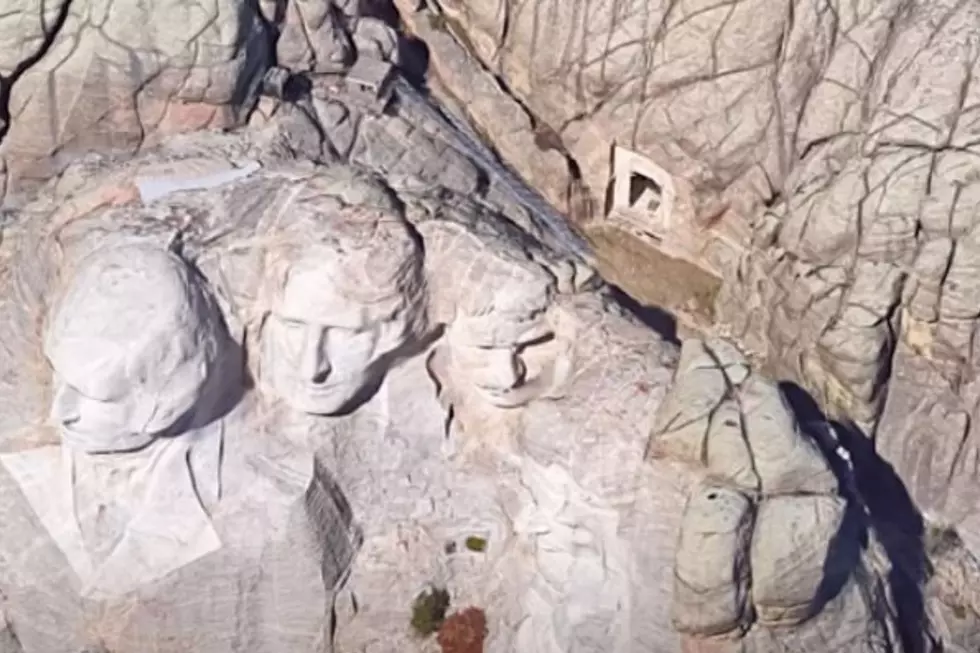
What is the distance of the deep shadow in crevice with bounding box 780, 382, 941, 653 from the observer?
4.61m

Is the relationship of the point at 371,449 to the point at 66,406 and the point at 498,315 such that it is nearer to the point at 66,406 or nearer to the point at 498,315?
the point at 498,315

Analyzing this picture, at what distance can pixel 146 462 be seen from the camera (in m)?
4.41

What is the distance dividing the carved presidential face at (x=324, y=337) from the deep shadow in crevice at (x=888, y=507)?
0.81 metres

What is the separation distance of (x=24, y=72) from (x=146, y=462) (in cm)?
118

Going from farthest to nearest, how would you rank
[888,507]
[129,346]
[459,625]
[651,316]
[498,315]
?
1. [888,507]
2. [651,316]
3. [459,625]
4. [498,315]
5. [129,346]

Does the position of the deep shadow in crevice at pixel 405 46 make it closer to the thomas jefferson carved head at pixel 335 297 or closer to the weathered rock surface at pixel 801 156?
the weathered rock surface at pixel 801 156

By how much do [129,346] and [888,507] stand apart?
6.48 feet

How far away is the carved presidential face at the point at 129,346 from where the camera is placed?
4230 millimetres

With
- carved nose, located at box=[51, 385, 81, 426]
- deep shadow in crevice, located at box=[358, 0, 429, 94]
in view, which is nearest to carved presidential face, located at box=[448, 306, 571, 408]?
→ carved nose, located at box=[51, 385, 81, 426]

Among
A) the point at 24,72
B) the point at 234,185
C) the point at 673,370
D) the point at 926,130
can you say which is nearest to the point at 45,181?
the point at 24,72

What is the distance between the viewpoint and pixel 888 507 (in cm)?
528

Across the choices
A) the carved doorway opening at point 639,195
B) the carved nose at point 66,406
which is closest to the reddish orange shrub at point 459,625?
the carved nose at point 66,406

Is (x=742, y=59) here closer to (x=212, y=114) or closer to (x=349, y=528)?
(x=212, y=114)

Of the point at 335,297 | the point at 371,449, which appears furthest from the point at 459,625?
the point at 335,297
